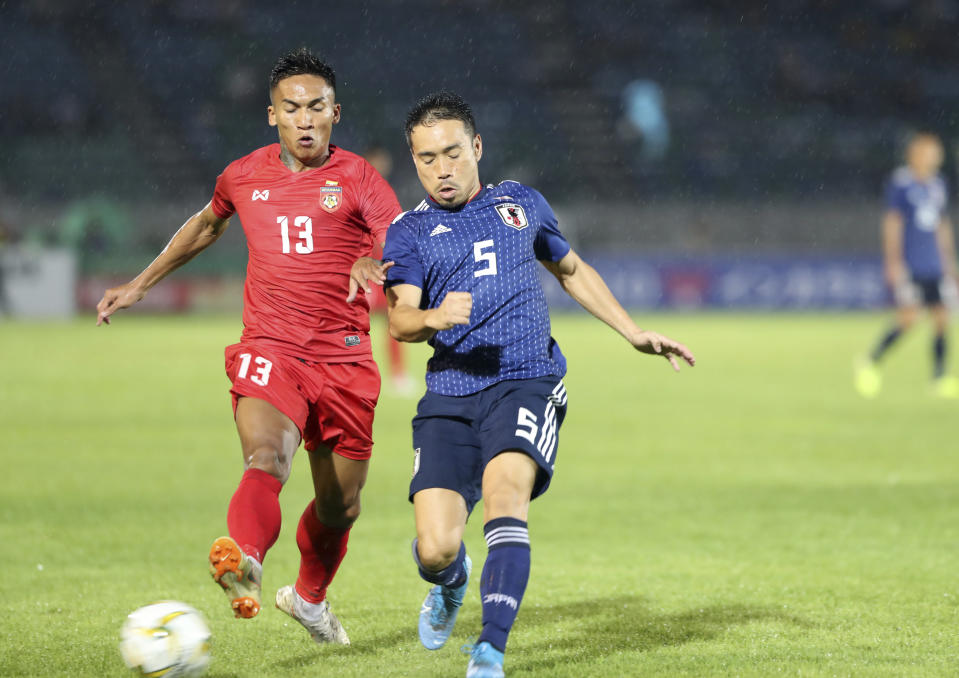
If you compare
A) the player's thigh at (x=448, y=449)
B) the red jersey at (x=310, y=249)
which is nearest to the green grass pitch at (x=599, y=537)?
the player's thigh at (x=448, y=449)

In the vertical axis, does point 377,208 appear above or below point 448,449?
above

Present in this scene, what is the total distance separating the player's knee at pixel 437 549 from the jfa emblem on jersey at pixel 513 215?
1087mm

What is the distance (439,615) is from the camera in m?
4.38

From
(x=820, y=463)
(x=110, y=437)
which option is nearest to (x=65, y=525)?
(x=110, y=437)

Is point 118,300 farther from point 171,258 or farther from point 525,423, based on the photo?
point 525,423

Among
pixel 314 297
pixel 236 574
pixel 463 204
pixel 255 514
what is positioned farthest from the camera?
pixel 314 297

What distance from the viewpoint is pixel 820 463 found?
8.98 m

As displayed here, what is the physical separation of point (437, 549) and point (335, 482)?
0.72 metres

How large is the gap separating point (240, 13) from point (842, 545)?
30.2 m

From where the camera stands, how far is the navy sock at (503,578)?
3.69 metres

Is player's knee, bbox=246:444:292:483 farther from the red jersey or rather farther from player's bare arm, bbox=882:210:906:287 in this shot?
player's bare arm, bbox=882:210:906:287

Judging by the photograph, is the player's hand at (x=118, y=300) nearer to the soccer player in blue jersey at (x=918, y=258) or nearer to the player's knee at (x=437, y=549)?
the player's knee at (x=437, y=549)

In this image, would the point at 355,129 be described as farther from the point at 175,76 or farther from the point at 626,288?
the point at 626,288

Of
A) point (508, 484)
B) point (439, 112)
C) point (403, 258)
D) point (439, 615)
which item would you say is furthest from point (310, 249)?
point (439, 615)
